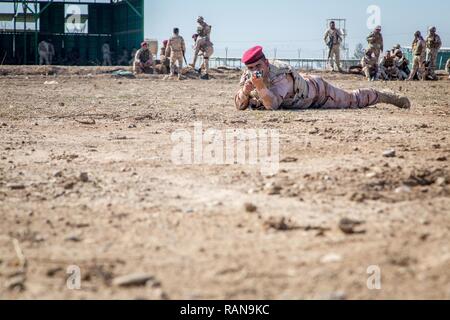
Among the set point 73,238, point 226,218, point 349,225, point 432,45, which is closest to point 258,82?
point 226,218

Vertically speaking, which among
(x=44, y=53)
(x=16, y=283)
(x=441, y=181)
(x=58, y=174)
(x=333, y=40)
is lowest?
(x=16, y=283)

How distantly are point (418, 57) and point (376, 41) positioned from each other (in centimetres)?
143

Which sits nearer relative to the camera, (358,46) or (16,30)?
(16,30)

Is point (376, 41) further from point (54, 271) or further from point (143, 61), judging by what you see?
point (54, 271)

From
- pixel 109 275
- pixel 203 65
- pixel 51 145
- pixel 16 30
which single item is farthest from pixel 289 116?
pixel 16 30

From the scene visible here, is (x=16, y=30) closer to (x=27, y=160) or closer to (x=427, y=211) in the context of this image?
(x=27, y=160)

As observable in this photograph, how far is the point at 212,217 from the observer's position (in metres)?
4.46

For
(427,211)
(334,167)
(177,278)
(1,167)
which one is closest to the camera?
(177,278)

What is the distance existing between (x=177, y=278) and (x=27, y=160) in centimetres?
371

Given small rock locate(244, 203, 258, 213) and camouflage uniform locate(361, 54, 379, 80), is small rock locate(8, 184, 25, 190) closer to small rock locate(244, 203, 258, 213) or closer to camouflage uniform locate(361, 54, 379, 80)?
small rock locate(244, 203, 258, 213)

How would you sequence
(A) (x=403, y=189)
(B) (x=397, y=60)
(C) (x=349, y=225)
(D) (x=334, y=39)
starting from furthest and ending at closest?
(D) (x=334, y=39) → (B) (x=397, y=60) → (A) (x=403, y=189) → (C) (x=349, y=225)

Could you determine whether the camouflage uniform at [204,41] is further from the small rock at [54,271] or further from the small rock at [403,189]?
the small rock at [54,271]

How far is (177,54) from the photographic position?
81.6 ft

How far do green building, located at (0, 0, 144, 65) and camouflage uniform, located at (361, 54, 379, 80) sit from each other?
10423mm
